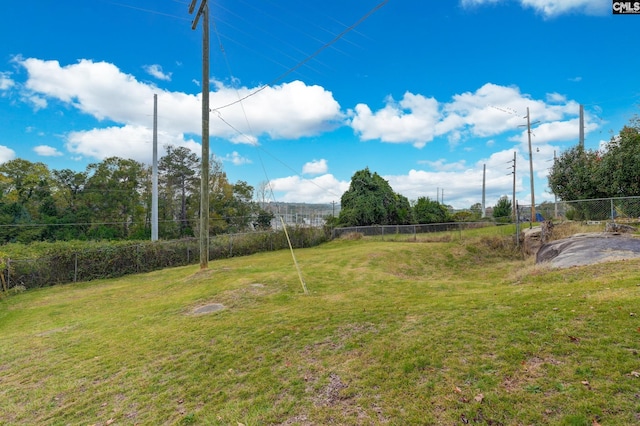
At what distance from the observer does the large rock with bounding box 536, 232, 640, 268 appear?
8.11 meters

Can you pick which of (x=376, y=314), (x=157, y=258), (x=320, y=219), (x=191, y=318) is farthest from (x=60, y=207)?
(x=376, y=314)

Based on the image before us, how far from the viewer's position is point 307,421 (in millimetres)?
3125

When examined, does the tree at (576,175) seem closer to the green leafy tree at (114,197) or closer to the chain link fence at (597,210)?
the chain link fence at (597,210)

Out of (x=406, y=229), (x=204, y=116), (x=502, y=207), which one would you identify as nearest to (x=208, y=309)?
(x=204, y=116)

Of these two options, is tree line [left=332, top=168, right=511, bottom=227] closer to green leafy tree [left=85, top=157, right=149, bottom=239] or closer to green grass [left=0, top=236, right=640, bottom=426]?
green grass [left=0, top=236, right=640, bottom=426]

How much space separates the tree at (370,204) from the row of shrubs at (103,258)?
925cm

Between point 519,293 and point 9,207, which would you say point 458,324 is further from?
point 9,207

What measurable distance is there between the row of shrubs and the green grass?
9764 mm

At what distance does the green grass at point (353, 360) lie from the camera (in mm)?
3021

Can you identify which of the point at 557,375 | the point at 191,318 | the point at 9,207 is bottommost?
the point at 191,318

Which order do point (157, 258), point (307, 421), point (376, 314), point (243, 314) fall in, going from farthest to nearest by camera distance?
point (157, 258) < point (243, 314) < point (376, 314) < point (307, 421)

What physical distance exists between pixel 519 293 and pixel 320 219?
1016 inches

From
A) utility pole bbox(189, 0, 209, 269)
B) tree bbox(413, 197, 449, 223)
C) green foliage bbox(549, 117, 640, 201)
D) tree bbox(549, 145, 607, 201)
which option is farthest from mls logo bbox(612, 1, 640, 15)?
tree bbox(413, 197, 449, 223)

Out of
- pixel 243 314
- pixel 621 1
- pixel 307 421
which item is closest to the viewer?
pixel 307 421
